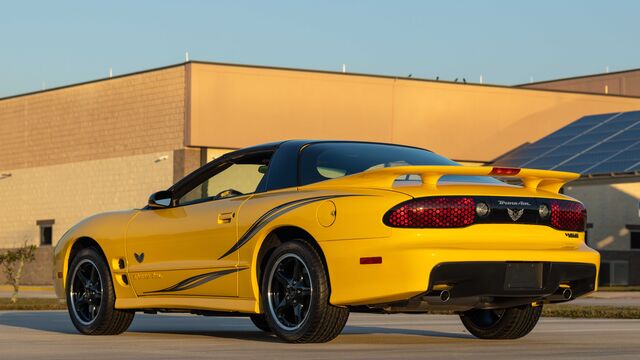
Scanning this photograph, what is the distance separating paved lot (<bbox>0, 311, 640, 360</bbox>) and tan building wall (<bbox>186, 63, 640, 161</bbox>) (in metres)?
29.4

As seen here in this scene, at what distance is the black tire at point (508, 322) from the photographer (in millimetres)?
10719

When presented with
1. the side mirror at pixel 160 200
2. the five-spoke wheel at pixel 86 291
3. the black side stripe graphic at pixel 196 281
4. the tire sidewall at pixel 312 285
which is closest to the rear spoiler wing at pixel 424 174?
the tire sidewall at pixel 312 285

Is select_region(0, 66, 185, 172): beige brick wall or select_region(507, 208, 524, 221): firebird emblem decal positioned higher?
select_region(0, 66, 185, 172): beige brick wall

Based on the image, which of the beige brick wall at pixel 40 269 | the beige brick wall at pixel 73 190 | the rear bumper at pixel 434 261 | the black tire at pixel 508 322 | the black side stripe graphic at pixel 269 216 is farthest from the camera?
the beige brick wall at pixel 40 269

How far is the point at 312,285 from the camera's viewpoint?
936cm

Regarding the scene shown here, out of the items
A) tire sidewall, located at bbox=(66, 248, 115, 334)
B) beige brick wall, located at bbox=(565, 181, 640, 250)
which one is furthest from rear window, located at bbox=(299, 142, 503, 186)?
beige brick wall, located at bbox=(565, 181, 640, 250)

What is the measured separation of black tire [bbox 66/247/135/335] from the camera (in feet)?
37.0

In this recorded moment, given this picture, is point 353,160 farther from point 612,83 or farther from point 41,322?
point 612,83

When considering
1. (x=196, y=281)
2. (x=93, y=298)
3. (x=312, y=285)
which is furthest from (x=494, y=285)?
(x=93, y=298)

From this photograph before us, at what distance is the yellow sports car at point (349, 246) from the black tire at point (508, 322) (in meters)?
0.01

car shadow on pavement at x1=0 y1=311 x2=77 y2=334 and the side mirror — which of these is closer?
the side mirror

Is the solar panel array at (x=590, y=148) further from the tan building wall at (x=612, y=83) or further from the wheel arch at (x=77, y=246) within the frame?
the wheel arch at (x=77, y=246)

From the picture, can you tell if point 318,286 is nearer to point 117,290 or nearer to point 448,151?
point 117,290

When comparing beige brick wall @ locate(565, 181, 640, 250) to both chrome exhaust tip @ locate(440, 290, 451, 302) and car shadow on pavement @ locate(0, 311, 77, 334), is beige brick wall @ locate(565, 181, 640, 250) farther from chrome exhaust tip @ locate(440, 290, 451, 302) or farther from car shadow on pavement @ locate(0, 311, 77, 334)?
chrome exhaust tip @ locate(440, 290, 451, 302)
